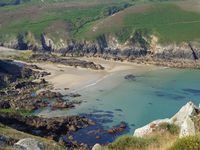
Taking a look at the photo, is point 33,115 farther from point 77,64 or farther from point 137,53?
point 137,53

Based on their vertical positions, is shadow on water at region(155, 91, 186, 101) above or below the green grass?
below

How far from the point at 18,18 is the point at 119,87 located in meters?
105

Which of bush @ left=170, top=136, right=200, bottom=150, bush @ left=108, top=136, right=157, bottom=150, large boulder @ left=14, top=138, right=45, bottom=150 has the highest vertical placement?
bush @ left=170, top=136, right=200, bottom=150

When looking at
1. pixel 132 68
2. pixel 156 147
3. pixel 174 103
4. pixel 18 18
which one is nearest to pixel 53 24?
pixel 18 18

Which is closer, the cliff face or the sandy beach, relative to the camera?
the sandy beach

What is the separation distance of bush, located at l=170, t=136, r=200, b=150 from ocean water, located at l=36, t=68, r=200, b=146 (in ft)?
158

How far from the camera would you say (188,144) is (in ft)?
44.8

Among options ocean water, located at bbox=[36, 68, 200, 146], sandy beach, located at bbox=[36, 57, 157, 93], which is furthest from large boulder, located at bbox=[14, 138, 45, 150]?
sandy beach, located at bbox=[36, 57, 157, 93]

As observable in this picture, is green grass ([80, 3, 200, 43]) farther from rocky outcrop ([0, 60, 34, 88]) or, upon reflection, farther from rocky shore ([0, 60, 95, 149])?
rocky outcrop ([0, 60, 34, 88])

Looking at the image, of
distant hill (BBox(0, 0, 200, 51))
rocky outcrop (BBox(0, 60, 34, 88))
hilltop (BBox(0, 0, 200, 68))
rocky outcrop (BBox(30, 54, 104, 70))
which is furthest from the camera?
distant hill (BBox(0, 0, 200, 51))

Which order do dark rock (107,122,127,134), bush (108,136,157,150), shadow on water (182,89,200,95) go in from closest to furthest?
bush (108,136,157,150)
dark rock (107,122,127,134)
shadow on water (182,89,200,95)

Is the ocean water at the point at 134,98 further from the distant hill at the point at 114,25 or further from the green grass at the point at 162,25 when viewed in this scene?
the distant hill at the point at 114,25

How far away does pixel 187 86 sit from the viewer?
99.2m

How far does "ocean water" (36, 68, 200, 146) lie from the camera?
70.7 meters
